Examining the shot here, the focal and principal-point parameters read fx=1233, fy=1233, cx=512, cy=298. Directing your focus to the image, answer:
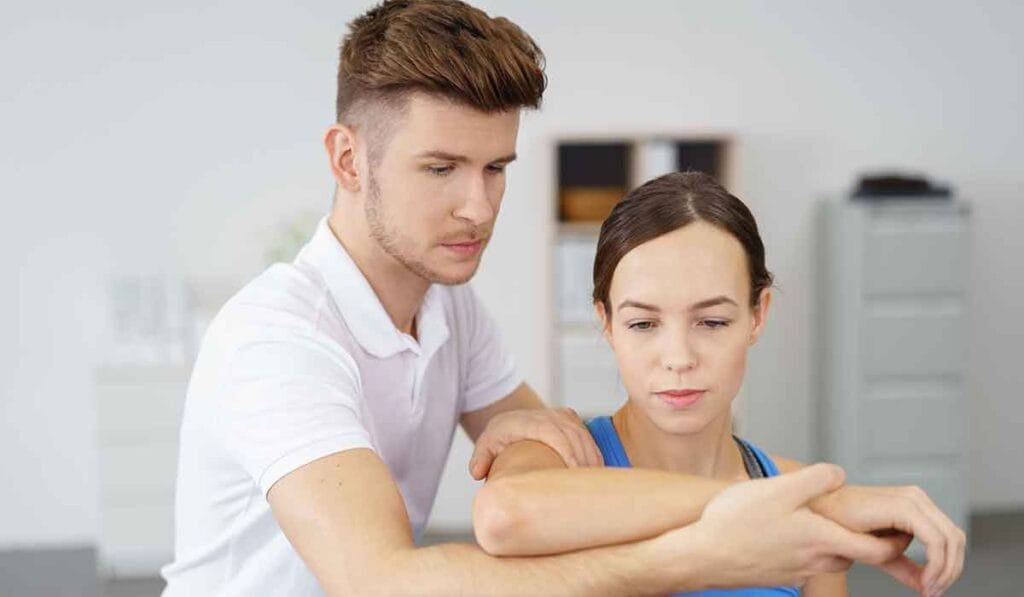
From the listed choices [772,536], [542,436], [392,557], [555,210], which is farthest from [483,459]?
[555,210]

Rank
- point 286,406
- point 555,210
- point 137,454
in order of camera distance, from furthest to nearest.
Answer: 1. point 555,210
2. point 137,454
3. point 286,406

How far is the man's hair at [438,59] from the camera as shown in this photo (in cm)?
166

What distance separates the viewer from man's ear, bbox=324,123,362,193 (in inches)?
72.4

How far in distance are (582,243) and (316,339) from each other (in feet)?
10.3

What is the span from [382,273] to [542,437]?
42 centimetres

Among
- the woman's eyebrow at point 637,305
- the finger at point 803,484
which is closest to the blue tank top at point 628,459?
the woman's eyebrow at point 637,305

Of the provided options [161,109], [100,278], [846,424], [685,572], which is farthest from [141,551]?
[685,572]

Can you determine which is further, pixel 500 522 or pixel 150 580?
pixel 150 580

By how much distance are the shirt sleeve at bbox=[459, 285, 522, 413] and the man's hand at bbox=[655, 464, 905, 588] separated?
89 centimetres

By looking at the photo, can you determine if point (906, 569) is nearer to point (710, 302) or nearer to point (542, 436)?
point (710, 302)

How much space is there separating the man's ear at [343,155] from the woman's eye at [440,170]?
7.0 inches

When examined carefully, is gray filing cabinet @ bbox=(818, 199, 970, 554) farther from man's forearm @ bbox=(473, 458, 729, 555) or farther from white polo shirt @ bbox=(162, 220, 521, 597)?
man's forearm @ bbox=(473, 458, 729, 555)

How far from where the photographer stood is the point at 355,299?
71.7 inches

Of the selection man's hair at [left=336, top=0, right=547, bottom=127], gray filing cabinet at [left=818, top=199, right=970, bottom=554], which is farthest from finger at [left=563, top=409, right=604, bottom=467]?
gray filing cabinet at [left=818, top=199, right=970, bottom=554]
